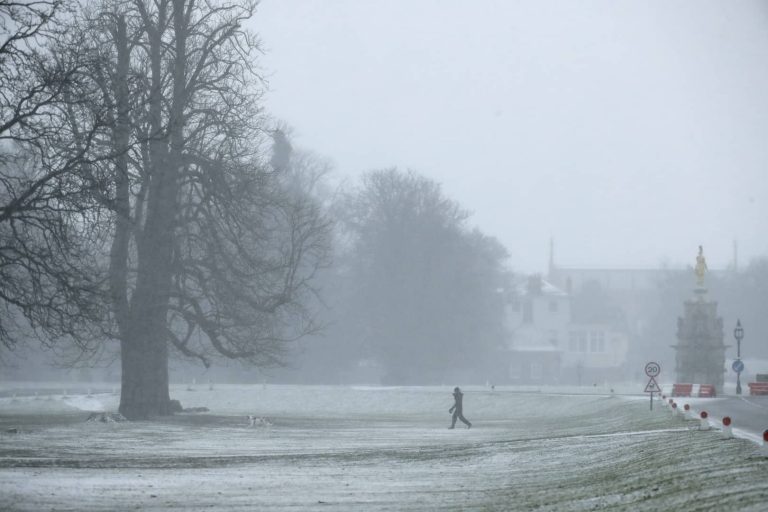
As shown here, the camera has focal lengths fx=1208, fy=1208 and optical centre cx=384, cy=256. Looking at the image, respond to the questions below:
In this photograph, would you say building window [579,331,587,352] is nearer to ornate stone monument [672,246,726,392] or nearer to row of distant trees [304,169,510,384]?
row of distant trees [304,169,510,384]

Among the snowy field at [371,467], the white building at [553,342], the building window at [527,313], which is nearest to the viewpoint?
the snowy field at [371,467]

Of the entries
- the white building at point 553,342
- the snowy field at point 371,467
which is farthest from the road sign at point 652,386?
the white building at point 553,342

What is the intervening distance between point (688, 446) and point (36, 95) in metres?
16.9

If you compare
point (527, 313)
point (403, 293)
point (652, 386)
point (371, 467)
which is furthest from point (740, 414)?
point (527, 313)

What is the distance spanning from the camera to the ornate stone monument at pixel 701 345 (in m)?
65.2

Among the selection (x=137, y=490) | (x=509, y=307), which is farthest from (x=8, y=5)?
(x=509, y=307)

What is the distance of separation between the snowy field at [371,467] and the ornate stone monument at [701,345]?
25057 mm

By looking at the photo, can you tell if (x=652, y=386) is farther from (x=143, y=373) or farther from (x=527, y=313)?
(x=527, y=313)

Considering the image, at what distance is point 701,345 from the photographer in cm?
6544

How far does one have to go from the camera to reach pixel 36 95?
28.6 m

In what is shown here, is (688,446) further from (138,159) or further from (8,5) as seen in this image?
(138,159)

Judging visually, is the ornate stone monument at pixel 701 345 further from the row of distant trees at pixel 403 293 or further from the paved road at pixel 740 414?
the row of distant trees at pixel 403 293

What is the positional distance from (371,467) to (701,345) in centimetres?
4476

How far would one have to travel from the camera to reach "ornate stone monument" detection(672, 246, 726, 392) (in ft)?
214
